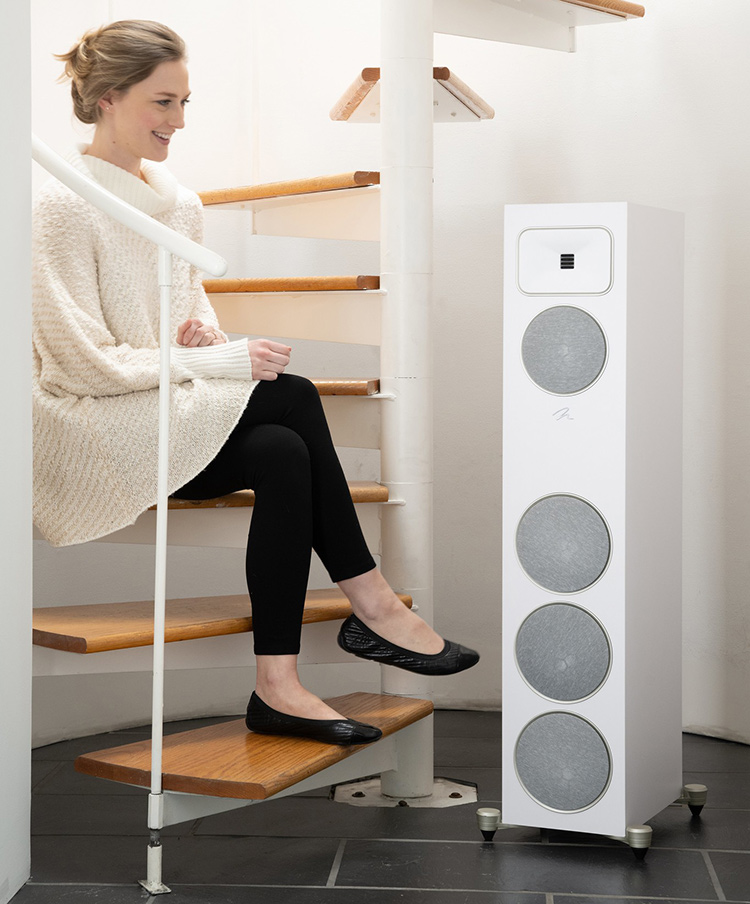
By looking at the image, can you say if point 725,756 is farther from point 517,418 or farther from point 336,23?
point 336,23

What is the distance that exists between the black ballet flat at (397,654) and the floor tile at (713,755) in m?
0.81

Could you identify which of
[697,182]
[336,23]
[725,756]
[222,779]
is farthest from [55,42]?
[725,756]

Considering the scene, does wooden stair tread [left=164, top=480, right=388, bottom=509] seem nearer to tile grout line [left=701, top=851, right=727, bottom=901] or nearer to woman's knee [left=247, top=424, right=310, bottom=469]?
woman's knee [left=247, top=424, right=310, bottom=469]

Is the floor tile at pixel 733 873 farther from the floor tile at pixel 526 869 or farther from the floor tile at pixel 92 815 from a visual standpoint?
the floor tile at pixel 92 815

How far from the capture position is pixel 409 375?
94.7 inches

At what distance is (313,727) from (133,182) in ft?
3.64

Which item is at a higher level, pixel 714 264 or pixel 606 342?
pixel 714 264

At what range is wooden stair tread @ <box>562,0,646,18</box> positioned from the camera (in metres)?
2.52

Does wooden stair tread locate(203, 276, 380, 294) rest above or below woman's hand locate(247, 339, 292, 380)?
above

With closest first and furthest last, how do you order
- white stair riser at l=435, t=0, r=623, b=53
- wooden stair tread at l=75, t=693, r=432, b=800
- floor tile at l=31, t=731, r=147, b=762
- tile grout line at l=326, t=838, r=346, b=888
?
wooden stair tread at l=75, t=693, r=432, b=800
tile grout line at l=326, t=838, r=346, b=888
white stair riser at l=435, t=0, r=623, b=53
floor tile at l=31, t=731, r=147, b=762

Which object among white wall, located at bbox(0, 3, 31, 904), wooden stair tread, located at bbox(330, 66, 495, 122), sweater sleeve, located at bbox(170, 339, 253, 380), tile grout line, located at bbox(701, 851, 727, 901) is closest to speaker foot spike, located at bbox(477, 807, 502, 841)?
tile grout line, located at bbox(701, 851, 727, 901)

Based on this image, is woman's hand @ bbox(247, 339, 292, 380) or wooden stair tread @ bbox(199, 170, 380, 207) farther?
wooden stair tread @ bbox(199, 170, 380, 207)

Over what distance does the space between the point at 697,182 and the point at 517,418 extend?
1.13m

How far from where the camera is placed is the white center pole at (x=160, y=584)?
1.82 meters
